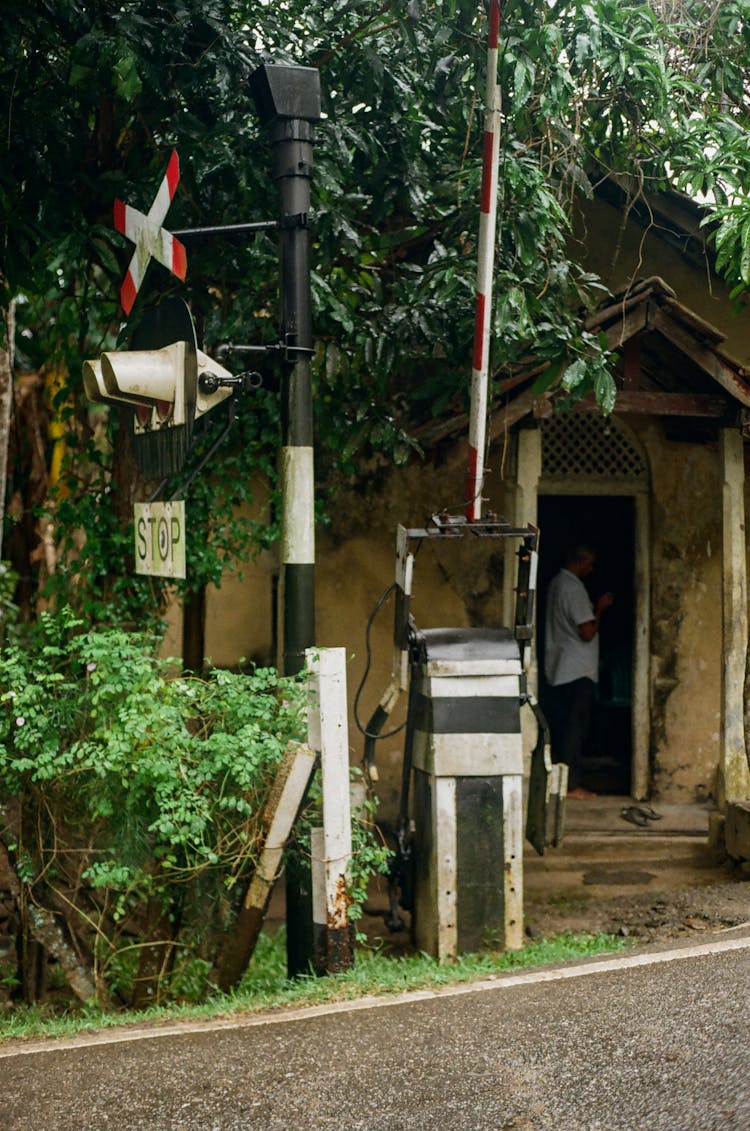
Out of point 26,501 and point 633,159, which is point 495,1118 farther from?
point 26,501

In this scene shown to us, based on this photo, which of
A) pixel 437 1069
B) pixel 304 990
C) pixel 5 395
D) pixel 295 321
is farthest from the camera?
pixel 5 395

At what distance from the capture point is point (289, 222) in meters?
5.65

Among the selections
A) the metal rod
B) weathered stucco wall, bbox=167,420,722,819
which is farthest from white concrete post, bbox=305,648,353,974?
weathered stucco wall, bbox=167,420,722,819

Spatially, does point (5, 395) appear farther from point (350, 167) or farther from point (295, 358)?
point (295, 358)

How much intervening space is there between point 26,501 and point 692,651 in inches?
227

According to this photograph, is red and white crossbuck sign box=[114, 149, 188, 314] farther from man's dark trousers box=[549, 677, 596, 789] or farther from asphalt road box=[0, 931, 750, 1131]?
man's dark trousers box=[549, 677, 596, 789]

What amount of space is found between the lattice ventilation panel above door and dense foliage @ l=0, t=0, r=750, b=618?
1805mm

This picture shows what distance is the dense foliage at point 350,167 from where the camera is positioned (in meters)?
6.49

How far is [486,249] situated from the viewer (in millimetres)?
6293

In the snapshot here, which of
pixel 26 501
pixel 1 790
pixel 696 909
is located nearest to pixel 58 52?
pixel 1 790

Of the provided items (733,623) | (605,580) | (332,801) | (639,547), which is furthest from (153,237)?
(605,580)

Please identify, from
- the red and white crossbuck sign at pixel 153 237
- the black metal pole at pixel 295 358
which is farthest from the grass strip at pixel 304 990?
the red and white crossbuck sign at pixel 153 237

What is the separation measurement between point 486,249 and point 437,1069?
13.0ft

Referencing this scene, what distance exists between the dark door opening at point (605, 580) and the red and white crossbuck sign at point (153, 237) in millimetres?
6770
